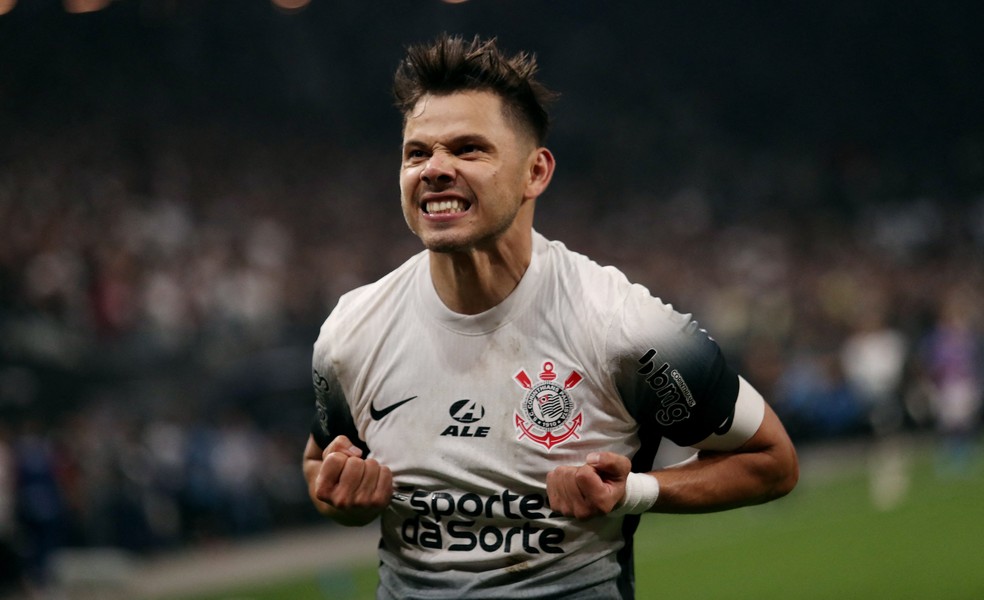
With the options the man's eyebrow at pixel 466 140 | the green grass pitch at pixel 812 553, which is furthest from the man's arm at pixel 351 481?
the green grass pitch at pixel 812 553

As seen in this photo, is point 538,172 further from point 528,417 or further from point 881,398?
point 881,398

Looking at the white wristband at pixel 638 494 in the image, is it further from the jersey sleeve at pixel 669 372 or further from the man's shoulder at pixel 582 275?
the man's shoulder at pixel 582 275

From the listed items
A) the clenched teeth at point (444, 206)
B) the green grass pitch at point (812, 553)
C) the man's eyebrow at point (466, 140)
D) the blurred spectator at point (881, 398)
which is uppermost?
the man's eyebrow at point (466, 140)

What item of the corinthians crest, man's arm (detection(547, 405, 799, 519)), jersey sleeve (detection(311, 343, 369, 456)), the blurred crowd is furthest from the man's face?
the blurred crowd

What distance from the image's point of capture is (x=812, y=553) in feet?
37.9

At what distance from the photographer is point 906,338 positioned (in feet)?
65.8

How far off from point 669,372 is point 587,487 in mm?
408

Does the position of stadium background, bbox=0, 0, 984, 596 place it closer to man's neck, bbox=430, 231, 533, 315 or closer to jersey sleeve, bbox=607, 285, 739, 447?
man's neck, bbox=430, 231, 533, 315

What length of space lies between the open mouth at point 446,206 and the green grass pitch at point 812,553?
712 cm

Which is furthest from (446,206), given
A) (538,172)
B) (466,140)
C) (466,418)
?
(466,418)

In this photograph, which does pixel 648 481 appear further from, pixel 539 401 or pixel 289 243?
pixel 289 243

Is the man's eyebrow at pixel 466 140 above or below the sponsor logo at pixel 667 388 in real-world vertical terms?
above

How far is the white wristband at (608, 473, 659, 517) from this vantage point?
11.4 feet

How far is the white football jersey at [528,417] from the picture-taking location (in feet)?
11.5
